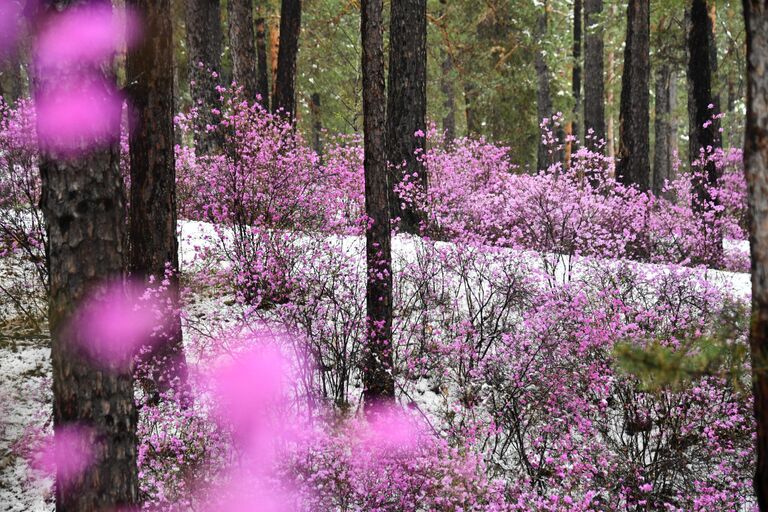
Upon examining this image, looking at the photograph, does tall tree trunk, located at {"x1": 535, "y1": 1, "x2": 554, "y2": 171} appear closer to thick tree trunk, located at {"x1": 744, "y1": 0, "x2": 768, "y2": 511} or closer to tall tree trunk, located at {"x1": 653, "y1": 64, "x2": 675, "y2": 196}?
tall tree trunk, located at {"x1": 653, "y1": 64, "x2": 675, "y2": 196}

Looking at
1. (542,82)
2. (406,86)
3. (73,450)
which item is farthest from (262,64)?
(73,450)

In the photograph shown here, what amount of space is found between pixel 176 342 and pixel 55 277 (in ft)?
8.76

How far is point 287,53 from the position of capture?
37.3ft

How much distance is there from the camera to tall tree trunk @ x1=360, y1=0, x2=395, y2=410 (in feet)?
17.2

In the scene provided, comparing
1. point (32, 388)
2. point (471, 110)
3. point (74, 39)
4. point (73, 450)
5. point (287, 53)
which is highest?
point (471, 110)

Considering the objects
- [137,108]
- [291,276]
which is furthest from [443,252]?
[137,108]

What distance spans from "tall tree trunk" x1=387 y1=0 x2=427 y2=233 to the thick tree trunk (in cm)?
668

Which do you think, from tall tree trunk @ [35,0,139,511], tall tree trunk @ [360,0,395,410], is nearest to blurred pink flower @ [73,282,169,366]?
tall tree trunk @ [35,0,139,511]

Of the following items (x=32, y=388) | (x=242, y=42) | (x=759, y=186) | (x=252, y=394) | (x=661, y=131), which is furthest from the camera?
(x=661, y=131)

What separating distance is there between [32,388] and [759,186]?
6094 mm

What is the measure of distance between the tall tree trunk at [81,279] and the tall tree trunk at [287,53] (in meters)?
8.68

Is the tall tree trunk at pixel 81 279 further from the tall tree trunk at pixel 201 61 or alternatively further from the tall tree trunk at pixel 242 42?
the tall tree trunk at pixel 242 42

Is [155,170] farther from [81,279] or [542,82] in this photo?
[542,82]

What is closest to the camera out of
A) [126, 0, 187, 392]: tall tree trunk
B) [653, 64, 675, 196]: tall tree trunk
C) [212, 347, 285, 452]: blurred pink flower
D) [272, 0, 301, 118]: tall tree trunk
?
[212, 347, 285, 452]: blurred pink flower
